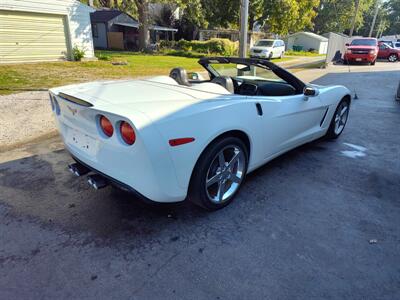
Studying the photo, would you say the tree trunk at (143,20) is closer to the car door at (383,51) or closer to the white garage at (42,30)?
the white garage at (42,30)

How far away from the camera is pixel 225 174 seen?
2.89 m

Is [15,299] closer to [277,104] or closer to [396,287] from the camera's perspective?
[396,287]

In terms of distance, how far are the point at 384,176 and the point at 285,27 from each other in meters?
31.4

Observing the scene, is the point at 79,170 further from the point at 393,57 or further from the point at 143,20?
the point at 393,57

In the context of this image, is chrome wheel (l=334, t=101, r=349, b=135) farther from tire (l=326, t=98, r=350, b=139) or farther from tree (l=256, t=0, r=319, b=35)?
tree (l=256, t=0, r=319, b=35)

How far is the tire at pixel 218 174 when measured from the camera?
253cm

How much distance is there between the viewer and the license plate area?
2.46 meters

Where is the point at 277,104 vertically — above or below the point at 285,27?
below

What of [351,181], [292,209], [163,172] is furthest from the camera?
[351,181]

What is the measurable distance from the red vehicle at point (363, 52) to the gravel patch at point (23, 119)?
785 inches

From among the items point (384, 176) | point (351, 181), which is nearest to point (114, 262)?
point (351, 181)

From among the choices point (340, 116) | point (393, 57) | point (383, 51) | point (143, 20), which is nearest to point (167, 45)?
point (143, 20)

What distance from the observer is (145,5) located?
76.4ft

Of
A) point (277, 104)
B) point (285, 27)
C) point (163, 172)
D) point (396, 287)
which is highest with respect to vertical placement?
point (285, 27)
